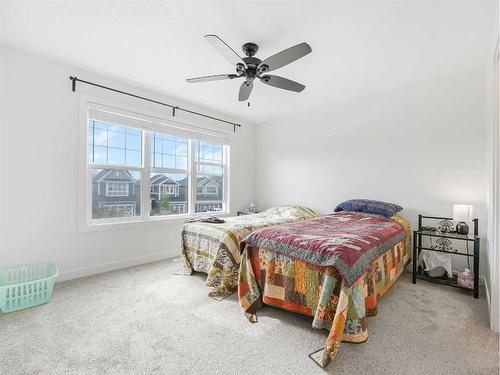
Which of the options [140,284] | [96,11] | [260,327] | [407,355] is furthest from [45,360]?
[96,11]

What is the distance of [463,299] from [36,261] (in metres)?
4.40

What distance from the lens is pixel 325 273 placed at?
5.78ft

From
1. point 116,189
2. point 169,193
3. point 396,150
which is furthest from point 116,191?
point 396,150

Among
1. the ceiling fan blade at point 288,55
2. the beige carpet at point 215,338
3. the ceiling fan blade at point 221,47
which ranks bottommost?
the beige carpet at point 215,338

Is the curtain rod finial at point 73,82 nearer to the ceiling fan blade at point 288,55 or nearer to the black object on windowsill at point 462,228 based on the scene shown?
the ceiling fan blade at point 288,55

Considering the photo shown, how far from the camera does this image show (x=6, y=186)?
2521mm

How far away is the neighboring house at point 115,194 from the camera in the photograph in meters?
3.23

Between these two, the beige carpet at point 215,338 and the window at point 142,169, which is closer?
the beige carpet at point 215,338

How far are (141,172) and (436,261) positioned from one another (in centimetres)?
397

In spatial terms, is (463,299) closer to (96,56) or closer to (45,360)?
(45,360)

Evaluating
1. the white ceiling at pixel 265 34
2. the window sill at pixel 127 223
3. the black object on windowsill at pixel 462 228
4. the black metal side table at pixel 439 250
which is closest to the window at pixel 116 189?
the window sill at pixel 127 223

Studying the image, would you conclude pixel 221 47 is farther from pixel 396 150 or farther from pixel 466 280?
pixel 466 280

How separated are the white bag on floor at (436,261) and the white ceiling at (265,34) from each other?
2.20m

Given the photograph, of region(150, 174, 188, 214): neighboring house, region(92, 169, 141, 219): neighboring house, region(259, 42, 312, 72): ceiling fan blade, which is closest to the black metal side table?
region(259, 42, 312, 72): ceiling fan blade
